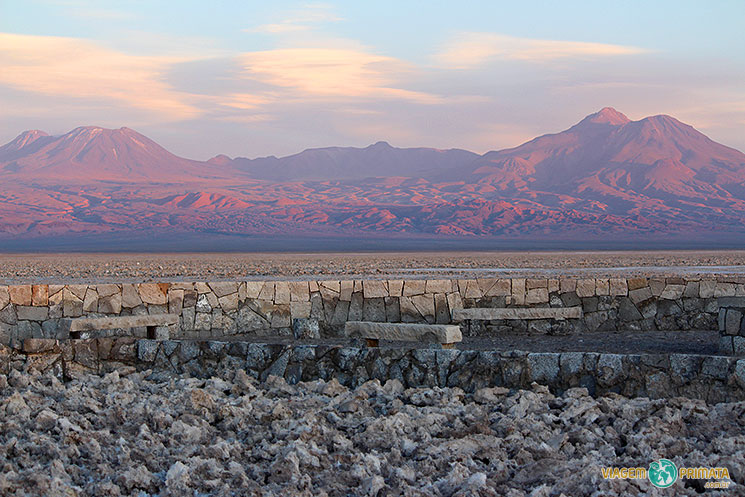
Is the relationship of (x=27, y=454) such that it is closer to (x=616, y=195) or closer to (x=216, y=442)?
(x=216, y=442)

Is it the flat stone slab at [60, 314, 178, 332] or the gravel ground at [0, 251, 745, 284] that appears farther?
the gravel ground at [0, 251, 745, 284]

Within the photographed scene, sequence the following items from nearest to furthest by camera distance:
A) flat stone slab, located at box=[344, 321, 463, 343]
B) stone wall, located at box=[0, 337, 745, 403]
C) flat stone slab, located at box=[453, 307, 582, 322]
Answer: stone wall, located at box=[0, 337, 745, 403] → flat stone slab, located at box=[344, 321, 463, 343] → flat stone slab, located at box=[453, 307, 582, 322]

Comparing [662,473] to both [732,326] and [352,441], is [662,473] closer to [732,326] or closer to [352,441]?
[352,441]

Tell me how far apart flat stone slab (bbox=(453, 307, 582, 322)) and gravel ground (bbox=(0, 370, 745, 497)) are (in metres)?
3.63

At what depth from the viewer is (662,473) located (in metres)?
5.30

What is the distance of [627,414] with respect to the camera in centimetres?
644

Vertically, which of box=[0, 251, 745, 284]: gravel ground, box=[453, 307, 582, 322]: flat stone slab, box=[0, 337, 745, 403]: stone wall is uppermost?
box=[453, 307, 582, 322]: flat stone slab

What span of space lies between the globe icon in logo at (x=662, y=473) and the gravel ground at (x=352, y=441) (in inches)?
2.3

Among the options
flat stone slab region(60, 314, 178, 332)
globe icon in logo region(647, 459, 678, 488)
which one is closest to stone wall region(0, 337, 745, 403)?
flat stone slab region(60, 314, 178, 332)

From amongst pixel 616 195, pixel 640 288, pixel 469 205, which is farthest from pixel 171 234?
pixel 640 288

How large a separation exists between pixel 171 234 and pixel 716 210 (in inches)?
3515

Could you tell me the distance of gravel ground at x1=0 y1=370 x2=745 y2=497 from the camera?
529 cm

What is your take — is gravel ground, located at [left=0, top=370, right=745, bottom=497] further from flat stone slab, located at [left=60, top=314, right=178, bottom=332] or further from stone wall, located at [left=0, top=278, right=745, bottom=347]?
stone wall, located at [left=0, top=278, right=745, bottom=347]

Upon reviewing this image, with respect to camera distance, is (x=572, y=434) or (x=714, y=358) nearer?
(x=572, y=434)
